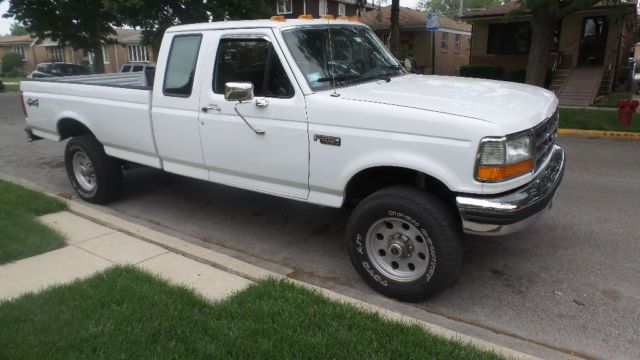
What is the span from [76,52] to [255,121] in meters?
45.8

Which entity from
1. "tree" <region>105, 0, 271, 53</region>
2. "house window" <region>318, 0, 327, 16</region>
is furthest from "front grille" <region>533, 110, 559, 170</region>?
"house window" <region>318, 0, 327, 16</region>

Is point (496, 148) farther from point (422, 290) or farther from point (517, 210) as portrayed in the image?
point (422, 290)

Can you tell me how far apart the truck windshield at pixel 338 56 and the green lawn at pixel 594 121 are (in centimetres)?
824

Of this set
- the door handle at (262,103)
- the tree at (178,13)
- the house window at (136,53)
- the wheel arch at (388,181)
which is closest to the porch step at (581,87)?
the tree at (178,13)

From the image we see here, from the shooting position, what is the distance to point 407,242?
375cm

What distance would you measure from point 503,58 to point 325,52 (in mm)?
21662

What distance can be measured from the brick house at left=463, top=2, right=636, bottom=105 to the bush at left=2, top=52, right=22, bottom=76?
50903 millimetres

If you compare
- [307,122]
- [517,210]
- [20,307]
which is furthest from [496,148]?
[20,307]

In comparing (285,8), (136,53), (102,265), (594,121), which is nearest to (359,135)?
(102,265)

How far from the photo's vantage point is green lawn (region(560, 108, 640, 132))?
11.3 metres

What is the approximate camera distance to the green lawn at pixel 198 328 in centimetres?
300

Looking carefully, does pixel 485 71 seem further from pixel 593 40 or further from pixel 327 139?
pixel 327 139

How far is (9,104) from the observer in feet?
68.3

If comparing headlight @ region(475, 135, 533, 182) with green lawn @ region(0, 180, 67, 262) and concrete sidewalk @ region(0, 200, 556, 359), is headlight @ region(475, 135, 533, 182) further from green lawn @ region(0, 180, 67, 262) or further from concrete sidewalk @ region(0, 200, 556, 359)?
green lawn @ region(0, 180, 67, 262)
